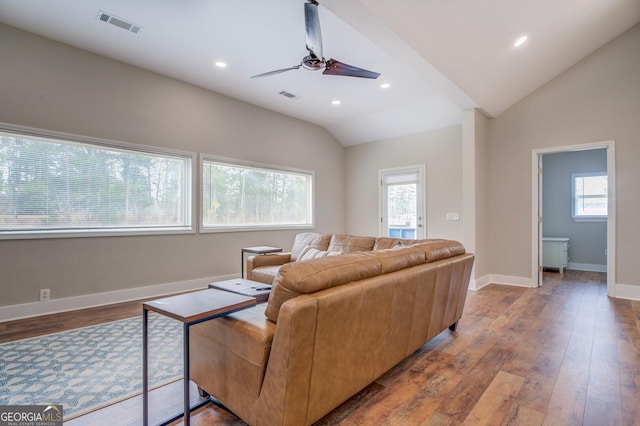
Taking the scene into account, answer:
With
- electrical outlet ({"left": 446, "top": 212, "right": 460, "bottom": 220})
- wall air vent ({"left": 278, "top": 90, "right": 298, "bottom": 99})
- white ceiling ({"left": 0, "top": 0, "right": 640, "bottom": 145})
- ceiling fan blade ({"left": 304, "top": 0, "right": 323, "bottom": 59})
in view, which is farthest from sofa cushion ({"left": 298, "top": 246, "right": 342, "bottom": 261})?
electrical outlet ({"left": 446, "top": 212, "right": 460, "bottom": 220})

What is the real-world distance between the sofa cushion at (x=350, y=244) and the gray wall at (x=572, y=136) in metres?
2.89

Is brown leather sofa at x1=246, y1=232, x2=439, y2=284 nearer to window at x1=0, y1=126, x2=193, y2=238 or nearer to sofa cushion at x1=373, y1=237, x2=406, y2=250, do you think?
sofa cushion at x1=373, y1=237, x2=406, y2=250

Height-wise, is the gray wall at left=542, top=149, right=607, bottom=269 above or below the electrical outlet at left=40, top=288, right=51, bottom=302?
above

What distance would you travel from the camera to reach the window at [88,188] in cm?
337

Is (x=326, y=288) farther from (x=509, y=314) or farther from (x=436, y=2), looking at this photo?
(x=509, y=314)

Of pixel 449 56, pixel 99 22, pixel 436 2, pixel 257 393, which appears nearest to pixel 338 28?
pixel 436 2

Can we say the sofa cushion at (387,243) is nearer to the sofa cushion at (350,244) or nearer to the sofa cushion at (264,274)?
the sofa cushion at (350,244)

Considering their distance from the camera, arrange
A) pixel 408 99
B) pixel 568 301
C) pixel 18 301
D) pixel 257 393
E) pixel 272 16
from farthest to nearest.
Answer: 1. pixel 408 99
2. pixel 568 301
3. pixel 18 301
4. pixel 272 16
5. pixel 257 393

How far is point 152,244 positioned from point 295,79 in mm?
3060

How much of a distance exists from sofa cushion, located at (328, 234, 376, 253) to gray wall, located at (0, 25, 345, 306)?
209 cm

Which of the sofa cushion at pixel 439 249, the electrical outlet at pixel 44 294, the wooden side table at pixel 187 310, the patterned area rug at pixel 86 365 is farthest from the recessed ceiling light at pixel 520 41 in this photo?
the electrical outlet at pixel 44 294

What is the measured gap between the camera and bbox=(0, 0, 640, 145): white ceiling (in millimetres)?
2918

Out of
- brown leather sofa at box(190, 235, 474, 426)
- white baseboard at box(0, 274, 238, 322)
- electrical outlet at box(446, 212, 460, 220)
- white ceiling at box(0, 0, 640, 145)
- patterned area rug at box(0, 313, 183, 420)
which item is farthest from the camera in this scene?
electrical outlet at box(446, 212, 460, 220)

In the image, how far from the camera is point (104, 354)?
254 centimetres
